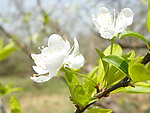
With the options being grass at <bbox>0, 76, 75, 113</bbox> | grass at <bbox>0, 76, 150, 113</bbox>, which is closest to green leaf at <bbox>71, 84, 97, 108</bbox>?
grass at <bbox>0, 76, 150, 113</bbox>

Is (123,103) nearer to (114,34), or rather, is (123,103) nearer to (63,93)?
(63,93)

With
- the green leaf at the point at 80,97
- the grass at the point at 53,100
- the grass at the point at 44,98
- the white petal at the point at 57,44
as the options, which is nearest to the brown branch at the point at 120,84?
the green leaf at the point at 80,97

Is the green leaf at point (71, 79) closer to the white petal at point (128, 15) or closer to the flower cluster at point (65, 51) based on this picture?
the flower cluster at point (65, 51)

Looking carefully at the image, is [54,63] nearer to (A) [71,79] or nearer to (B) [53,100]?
(A) [71,79]

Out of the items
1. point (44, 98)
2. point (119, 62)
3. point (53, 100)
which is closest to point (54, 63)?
point (119, 62)

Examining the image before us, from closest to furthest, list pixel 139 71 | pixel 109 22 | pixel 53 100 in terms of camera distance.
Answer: pixel 139 71, pixel 109 22, pixel 53 100

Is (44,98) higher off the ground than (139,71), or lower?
lower

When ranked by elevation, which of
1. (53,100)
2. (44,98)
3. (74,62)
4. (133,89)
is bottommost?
(53,100)
